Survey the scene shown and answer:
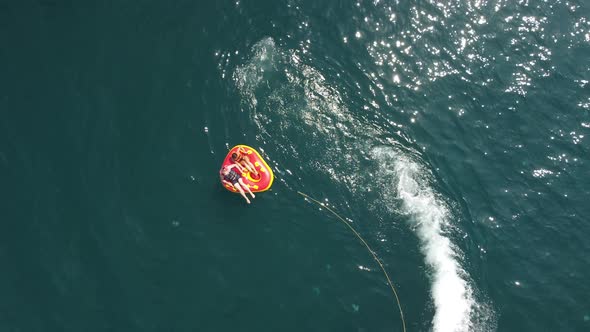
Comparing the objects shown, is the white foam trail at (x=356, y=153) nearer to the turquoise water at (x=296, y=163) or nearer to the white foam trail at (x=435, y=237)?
the white foam trail at (x=435, y=237)

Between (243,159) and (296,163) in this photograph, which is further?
(296,163)

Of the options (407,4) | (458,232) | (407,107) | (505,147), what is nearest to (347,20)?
(407,4)

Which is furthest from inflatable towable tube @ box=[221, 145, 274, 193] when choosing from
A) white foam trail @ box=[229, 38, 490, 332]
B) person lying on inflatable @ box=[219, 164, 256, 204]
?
white foam trail @ box=[229, 38, 490, 332]

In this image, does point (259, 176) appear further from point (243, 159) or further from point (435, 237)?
point (435, 237)

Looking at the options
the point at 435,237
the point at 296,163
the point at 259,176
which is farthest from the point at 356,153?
the point at 435,237

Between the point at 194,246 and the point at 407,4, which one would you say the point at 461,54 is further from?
the point at 194,246

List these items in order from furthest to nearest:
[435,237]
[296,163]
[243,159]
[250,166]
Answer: [296,163], [243,159], [250,166], [435,237]
